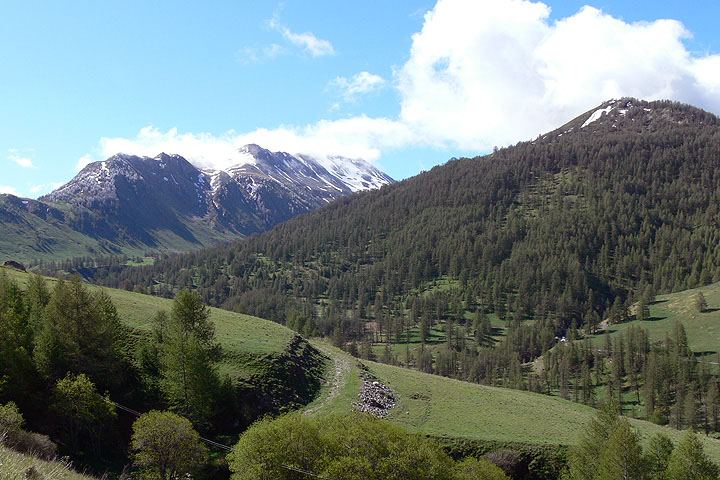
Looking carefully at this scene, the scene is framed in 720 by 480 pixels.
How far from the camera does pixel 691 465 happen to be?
156 feet

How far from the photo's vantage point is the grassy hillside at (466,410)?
182 feet

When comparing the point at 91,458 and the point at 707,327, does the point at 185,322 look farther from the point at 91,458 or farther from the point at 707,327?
the point at 707,327

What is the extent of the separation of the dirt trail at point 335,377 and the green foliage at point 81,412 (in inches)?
897

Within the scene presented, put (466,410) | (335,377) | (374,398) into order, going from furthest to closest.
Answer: (335,377) → (466,410) → (374,398)

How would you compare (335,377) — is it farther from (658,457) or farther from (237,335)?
(658,457)

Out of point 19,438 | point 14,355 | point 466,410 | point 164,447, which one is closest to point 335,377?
point 466,410

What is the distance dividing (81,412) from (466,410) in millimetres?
49305

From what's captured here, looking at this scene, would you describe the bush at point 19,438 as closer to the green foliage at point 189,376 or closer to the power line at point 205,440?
the power line at point 205,440

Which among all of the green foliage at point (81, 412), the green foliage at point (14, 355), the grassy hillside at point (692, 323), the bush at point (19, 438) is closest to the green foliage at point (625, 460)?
the green foliage at point (81, 412)

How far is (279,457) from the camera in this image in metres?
36.6

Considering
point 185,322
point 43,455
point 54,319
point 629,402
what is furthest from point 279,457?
point 629,402

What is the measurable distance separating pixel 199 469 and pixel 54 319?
2508cm

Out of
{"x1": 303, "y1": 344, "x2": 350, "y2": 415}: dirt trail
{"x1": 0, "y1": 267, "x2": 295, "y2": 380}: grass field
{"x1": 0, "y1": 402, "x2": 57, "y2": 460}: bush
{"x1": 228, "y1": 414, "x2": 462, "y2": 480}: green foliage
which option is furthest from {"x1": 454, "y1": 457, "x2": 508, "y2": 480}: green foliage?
{"x1": 0, "y1": 402, "x2": 57, "y2": 460}: bush

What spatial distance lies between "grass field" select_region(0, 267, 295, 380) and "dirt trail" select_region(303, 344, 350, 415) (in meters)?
9.24
